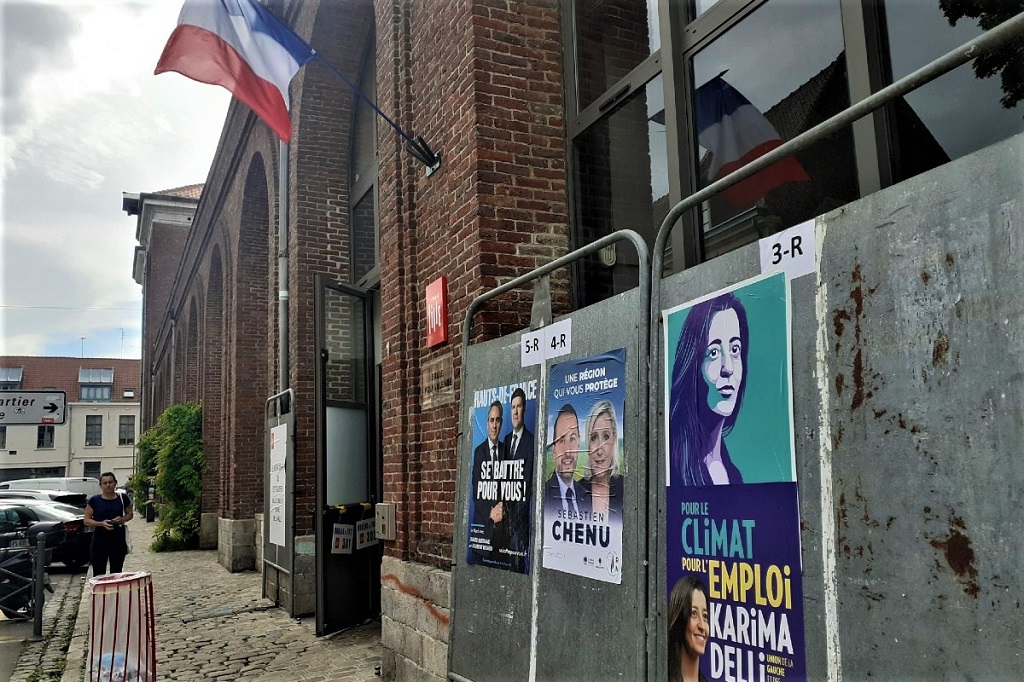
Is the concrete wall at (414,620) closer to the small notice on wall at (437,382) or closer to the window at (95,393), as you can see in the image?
the small notice on wall at (437,382)

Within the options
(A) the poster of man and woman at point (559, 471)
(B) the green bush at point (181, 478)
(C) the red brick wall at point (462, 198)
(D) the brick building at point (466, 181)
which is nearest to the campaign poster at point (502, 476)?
(A) the poster of man and woman at point (559, 471)

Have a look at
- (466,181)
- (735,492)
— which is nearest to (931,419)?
(735,492)

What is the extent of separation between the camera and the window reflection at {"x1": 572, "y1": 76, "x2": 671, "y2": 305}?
16.1ft

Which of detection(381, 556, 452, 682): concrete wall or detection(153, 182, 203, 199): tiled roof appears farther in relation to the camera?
detection(153, 182, 203, 199): tiled roof

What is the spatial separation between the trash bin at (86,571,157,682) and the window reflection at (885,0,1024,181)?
17.1ft

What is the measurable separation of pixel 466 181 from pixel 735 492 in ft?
12.1

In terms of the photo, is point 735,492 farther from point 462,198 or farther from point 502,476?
point 462,198

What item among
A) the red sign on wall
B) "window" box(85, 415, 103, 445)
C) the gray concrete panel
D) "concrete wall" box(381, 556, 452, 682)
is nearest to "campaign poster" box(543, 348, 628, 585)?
the gray concrete panel

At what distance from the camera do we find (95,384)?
63219 millimetres

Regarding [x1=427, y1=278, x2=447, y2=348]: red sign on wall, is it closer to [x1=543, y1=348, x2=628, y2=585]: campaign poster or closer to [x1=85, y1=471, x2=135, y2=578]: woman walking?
[x1=543, y1=348, x2=628, y2=585]: campaign poster

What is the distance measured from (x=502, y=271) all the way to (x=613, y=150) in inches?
43.9

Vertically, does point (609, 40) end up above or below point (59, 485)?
above

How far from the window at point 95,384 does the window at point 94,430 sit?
363 centimetres

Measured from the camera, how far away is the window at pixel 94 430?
59156mm
